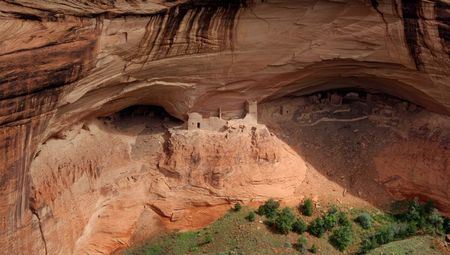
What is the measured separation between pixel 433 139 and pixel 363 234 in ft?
11.1

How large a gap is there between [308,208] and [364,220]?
1542 mm

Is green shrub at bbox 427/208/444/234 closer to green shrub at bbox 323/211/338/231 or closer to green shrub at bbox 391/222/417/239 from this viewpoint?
green shrub at bbox 391/222/417/239

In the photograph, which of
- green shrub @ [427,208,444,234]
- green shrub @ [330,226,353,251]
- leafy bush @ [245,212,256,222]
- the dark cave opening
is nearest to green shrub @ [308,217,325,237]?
green shrub @ [330,226,353,251]

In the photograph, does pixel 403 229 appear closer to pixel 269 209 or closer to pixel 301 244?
pixel 301 244

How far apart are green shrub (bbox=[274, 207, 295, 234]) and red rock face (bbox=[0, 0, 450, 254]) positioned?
206 cm

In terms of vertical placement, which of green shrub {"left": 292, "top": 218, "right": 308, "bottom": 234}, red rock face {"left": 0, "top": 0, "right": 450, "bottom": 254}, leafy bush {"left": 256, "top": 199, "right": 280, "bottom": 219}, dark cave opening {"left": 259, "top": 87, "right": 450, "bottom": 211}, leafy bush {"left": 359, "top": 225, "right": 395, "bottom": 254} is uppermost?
red rock face {"left": 0, "top": 0, "right": 450, "bottom": 254}

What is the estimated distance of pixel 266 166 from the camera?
1585 centimetres

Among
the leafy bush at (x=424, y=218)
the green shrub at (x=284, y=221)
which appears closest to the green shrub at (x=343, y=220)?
the green shrub at (x=284, y=221)

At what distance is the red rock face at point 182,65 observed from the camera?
10.9 meters

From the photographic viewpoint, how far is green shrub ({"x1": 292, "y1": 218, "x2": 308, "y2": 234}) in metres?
15.1

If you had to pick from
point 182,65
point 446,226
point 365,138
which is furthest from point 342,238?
point 182,65

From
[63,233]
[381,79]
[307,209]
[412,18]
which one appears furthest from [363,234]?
[63,233]

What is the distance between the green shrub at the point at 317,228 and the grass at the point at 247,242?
12 centimetres

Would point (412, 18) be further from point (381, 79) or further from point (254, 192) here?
point (254, 192)
